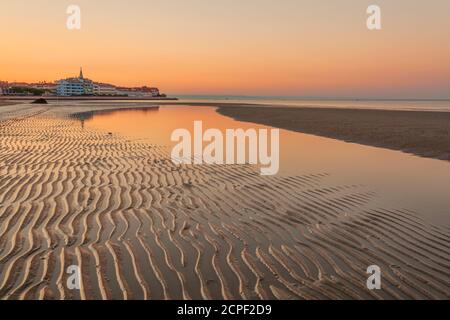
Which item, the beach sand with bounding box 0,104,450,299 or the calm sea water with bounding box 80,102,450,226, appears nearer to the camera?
the beach sand with bounding box 0,104,450,299

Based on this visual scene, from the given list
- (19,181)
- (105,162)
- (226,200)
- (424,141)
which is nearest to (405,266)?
(226,200)

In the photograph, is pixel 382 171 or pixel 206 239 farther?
pixel 382 171

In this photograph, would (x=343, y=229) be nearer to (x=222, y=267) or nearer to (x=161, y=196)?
(x=222, y=267)

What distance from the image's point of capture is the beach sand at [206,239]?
470cm

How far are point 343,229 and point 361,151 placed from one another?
1054cm

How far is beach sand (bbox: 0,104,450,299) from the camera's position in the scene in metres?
4.70

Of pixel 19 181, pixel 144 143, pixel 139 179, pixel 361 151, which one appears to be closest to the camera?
pixel 19 181

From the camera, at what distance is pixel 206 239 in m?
6.32

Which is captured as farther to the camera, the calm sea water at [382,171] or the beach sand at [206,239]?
the calm sea water at [382,171]
